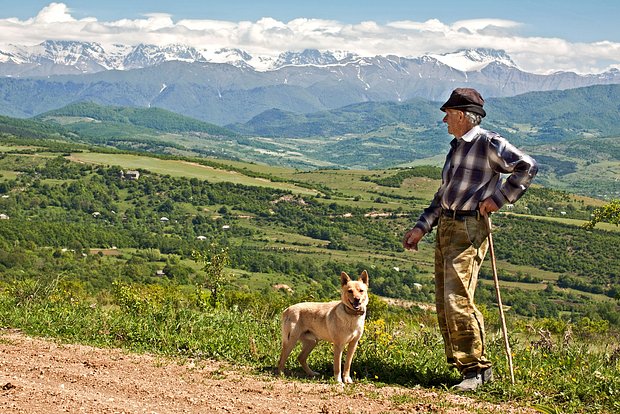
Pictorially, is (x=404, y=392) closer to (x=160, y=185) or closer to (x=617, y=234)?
(x=617, y=234)

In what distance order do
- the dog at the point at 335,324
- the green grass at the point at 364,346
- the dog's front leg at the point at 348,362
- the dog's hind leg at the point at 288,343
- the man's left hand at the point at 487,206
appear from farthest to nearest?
the dog's hind leg at the point at 288,343 < the dog's front leg at the point at 348,362 < the dog at the point at 335,324 < the man's left hand at the point at 487,206 < the green grass at the point at 364,346

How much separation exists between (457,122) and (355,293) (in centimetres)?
211

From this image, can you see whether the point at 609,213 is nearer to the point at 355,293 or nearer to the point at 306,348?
the point at 306,348

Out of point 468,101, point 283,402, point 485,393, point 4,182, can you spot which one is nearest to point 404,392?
point 485,393

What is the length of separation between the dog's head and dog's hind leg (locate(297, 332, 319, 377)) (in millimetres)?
812

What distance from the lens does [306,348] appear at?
7922 millimetres

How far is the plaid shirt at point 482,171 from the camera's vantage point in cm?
703

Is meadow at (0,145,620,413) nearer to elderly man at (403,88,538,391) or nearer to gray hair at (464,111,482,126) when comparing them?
elderly man at (403,88,538,391)

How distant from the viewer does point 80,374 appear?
22.9 ft

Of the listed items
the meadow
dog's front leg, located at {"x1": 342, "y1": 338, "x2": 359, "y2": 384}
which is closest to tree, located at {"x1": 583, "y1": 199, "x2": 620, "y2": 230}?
the meadow

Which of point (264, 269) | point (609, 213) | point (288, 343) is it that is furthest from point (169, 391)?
point (264, 269)

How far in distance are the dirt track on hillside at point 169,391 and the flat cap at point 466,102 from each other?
9.60 ft

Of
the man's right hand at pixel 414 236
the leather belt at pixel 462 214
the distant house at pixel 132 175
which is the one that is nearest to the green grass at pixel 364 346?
the man's right hand at pixel 414 236

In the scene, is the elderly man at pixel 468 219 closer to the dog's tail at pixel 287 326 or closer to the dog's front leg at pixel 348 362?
the dog's front leg at pixel 348 362
